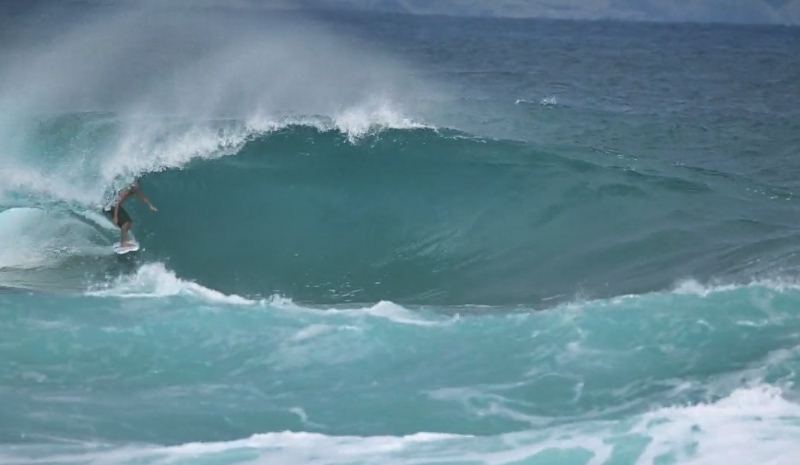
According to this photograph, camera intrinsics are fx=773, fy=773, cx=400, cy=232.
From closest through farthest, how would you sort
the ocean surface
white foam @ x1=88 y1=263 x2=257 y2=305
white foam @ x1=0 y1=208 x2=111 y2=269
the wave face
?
1. the ocean surface
2. white foam @ x1=88 y1=263 x2=257 y2=305
3. the wave face
4. white foam @ x1=0 y1=208 x2=111 y2=269

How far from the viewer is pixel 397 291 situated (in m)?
7.23

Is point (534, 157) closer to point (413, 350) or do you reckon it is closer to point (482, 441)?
point (413, 350)

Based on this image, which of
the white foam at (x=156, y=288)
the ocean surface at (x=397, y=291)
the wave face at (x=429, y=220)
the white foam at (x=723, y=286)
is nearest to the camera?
the ocean surface at (x=397, y=291)

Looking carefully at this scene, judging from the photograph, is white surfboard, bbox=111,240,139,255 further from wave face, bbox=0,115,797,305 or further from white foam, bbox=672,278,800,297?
white foam, bbox=672,278,800,297

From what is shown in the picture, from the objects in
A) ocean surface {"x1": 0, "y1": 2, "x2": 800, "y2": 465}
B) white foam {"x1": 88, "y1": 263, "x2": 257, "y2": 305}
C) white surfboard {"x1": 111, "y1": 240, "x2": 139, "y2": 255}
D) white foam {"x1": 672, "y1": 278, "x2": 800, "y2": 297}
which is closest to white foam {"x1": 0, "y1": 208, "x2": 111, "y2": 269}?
ocean surface {"x1": 0, "y1": 2, "x2": 800, "y2": 465}

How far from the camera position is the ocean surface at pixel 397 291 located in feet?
14.9

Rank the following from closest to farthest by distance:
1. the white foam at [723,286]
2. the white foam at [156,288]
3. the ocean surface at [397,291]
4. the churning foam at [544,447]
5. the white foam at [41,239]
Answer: the churning foam at [544,447] → the ocean surface at [397,291] → the white foam at [723,286] → the white foam at [156,288] → the white foam at [41,239]

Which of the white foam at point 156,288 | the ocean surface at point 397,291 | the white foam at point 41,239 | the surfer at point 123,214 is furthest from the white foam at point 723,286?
the white foam at point 41,239

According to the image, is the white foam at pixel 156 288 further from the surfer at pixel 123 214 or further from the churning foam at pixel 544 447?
the churning foam at pixel 544 447

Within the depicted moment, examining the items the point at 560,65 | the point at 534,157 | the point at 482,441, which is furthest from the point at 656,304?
the point at 560,65

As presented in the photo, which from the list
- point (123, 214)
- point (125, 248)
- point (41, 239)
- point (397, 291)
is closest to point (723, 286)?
point (397, 291)

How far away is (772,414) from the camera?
4.46 m

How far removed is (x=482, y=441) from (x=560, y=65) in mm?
22882

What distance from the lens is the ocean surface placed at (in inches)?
179
